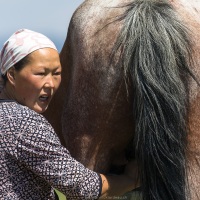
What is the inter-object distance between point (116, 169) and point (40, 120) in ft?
2.76

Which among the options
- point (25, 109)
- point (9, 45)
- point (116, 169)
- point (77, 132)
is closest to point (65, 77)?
point (77, 132)

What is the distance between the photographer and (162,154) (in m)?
2.42

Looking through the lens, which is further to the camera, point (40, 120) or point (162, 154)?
point (162, 154)

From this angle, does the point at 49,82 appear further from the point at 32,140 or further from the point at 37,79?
the point at 32,140

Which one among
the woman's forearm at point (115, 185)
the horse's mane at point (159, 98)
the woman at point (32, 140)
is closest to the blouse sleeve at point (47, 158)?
the woman at point (32, 140)

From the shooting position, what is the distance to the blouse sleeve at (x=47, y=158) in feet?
6.43

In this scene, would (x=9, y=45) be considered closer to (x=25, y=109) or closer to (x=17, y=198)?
(x=25, y=109)

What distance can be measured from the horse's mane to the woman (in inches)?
12.1

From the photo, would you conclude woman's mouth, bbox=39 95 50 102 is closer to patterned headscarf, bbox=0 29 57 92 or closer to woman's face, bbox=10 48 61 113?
woman's face, bbox=10 48 61 113

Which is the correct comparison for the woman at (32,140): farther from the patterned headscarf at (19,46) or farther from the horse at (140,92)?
the horse at (140,92)

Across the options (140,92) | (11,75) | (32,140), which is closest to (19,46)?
(11,75)

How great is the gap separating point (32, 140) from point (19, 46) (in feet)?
1.41

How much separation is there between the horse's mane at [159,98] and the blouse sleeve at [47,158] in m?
0.49

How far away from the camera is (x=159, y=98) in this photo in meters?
2.45
